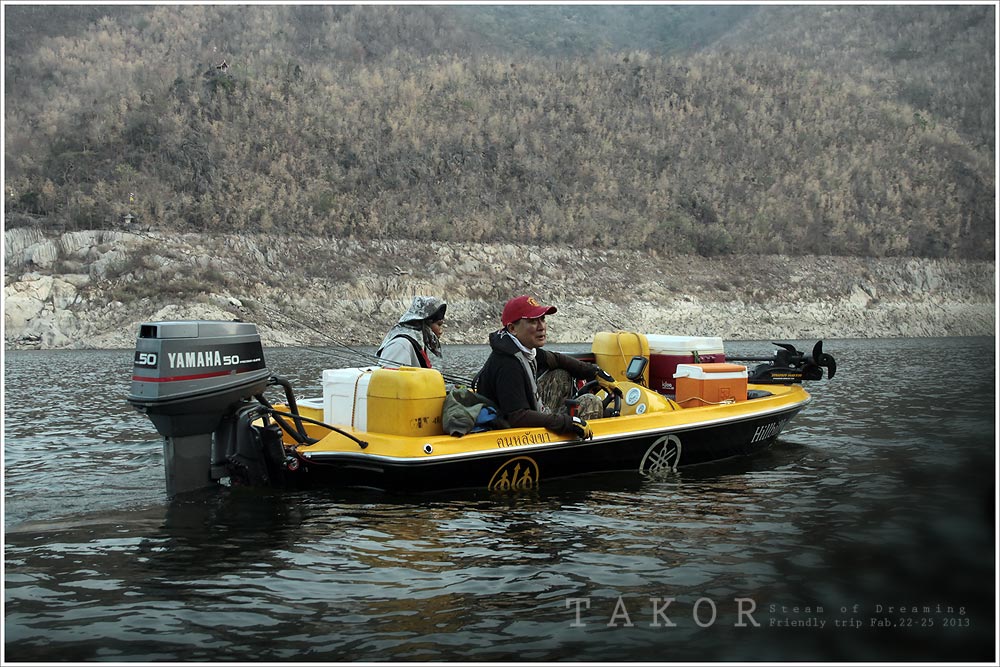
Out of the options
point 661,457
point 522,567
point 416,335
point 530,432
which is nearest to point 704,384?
point 661,457

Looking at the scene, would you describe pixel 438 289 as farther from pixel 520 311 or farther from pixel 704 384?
pixel 520 311

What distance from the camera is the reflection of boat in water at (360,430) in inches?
301

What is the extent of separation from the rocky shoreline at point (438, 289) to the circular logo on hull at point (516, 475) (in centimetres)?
3066

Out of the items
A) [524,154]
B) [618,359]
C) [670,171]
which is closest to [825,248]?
[670,171]

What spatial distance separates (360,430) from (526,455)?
5.18 ft

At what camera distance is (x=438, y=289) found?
44438mm

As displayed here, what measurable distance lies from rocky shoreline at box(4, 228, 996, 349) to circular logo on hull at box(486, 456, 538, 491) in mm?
30659

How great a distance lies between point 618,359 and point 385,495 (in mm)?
3558

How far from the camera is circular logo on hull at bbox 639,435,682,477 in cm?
961

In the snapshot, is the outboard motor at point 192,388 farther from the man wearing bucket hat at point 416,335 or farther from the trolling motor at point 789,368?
the trolling motor at point 789,368

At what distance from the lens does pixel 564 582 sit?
6113 millimetres

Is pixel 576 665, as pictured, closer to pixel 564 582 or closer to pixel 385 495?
pixel 564 582

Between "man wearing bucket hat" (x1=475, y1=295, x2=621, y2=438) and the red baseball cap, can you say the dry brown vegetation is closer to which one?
"man wearing bucket hat" (x1=475, y1=295, x2=621, y2=438)

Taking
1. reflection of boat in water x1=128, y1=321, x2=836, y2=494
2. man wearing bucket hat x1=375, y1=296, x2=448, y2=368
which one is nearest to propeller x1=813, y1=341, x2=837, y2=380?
reflection of boat in water x1=128, y1=321, x2=836, y2=494
